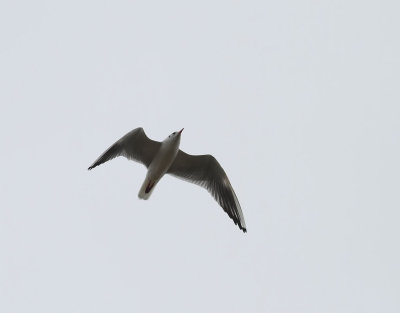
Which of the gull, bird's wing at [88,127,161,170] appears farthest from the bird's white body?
bird's wing at [88,127,161,170]

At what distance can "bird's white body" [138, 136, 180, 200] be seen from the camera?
29.9 ft


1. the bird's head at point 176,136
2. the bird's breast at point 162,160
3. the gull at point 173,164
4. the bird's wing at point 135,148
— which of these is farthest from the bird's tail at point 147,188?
the bird's head at point 176,136

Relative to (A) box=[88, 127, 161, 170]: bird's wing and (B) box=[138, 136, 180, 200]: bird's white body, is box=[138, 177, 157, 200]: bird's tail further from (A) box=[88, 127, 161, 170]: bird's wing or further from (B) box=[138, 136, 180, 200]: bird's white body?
(A) box=[88, 127, 161, 170]: bird's wing

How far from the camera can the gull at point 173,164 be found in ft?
30.1

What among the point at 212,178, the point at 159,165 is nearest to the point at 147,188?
the point at 159,165

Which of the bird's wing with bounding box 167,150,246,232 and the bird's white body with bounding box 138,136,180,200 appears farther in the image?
the bird's wing with bounding box 167,150,246,232

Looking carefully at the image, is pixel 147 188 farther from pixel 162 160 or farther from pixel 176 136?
pixel 176 136

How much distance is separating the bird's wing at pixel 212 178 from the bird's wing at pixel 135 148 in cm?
44

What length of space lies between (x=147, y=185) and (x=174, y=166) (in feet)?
2.30

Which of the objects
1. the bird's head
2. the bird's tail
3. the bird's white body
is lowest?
the bird's tail

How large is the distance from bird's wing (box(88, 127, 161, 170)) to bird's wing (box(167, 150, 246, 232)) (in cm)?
44

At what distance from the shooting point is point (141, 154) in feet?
31.1

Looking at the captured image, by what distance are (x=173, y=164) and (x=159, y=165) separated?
1.64 ft

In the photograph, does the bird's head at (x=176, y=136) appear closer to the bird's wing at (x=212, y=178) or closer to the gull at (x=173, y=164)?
the gull at (x=173, y=164)
